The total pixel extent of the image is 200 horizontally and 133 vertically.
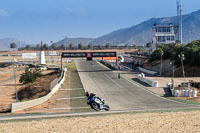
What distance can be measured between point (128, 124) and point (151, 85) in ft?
93.6

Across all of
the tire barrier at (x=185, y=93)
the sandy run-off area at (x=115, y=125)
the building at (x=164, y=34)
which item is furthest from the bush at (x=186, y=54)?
the sandy run-off area at (x=115, y=125)

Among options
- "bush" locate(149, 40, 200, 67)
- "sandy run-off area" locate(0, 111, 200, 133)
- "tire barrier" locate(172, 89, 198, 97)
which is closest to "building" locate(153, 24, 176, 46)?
"bush" locate(149, 40, 200, 67)

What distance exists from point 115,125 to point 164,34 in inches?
3268

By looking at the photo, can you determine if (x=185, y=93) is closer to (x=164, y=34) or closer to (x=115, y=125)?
(x=115, y=125)

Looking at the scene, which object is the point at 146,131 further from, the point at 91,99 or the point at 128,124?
the point at 91,99

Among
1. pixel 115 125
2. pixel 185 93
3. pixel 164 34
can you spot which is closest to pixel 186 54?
pixel 164 34

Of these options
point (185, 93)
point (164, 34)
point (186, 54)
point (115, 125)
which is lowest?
point (185, 93)

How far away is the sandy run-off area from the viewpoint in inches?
625

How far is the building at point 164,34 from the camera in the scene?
9594 centimetres

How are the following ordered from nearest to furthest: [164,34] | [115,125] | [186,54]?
[115,125]
[186,54]
[164,34]

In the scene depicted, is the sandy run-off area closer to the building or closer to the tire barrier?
the tire barrier

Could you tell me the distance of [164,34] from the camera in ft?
316

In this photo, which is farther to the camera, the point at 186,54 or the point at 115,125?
the point at 186,54

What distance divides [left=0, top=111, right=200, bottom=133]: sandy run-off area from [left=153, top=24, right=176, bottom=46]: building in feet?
258
